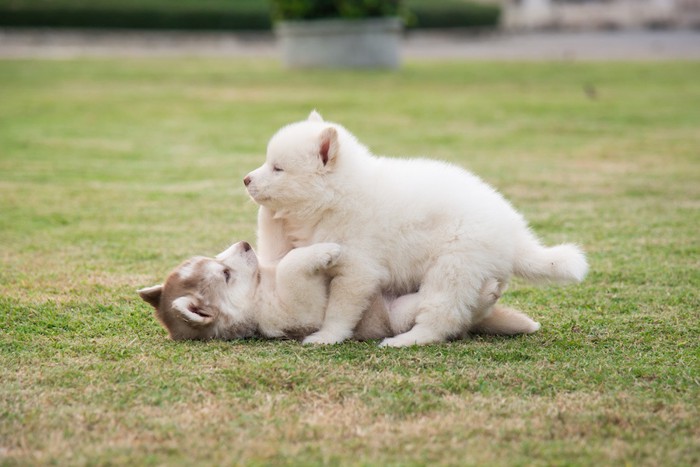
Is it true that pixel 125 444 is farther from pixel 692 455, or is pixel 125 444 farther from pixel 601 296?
pixel 601 296

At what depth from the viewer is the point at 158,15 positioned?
2616 centimetres

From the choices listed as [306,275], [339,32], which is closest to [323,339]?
[306,275]

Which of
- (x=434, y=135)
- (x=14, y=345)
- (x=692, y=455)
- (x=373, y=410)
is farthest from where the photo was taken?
(x=434, y=135)

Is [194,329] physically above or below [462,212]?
below

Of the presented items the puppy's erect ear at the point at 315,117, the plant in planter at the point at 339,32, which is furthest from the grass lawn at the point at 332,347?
the plant in planter at the point at 339,32

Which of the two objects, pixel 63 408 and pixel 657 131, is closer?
pixel 63 408

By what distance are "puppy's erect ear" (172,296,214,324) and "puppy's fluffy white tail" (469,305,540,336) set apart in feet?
3.41

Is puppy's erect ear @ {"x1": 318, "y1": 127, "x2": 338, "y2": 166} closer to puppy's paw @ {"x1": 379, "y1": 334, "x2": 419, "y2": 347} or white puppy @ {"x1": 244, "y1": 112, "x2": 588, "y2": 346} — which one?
white puppy @ {"x1": 244, "y1": 112, "x2": 588, "y2": 346}

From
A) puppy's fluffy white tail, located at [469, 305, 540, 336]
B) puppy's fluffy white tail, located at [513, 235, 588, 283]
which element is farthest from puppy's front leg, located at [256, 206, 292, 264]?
puppy's fluffy white tail, located at [513, 235, 588, 283]

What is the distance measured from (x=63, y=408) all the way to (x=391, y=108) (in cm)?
920

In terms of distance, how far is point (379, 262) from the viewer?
358 cm

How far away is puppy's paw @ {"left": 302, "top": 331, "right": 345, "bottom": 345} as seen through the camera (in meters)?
3.51

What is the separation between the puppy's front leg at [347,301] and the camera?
3.53m

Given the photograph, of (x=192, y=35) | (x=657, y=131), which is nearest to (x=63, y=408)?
(x=657, y=131)
